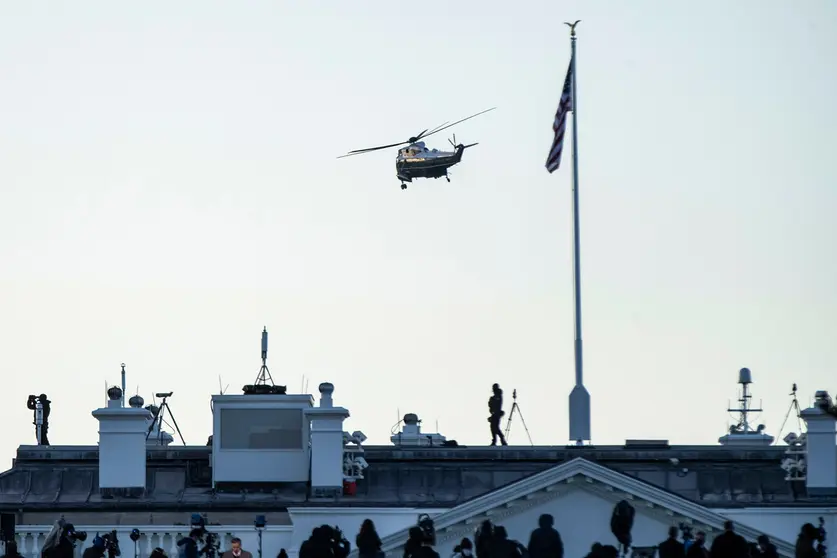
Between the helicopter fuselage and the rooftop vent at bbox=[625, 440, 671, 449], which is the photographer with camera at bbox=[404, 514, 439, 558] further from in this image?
the helicopter fuselage

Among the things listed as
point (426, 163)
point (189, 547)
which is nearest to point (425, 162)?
point (426, 163)

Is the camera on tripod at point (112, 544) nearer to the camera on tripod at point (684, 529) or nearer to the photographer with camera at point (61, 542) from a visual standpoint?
the photographer with camera at point (61, 542)

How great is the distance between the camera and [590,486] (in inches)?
2287

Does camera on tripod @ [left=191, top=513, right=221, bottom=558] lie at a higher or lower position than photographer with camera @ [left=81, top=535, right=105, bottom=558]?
higher

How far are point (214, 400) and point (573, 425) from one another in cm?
836

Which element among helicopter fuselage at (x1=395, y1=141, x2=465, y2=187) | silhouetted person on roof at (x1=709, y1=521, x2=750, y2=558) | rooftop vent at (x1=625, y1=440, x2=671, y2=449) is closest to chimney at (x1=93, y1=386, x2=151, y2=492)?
rooftop vent at (x1=625, y1=440, x2=671, y2=449)

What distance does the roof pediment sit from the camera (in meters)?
57.6

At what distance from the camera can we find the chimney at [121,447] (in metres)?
61.4

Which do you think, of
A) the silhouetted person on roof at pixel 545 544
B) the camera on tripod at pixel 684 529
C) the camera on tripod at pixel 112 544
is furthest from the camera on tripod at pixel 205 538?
the silhouetted person on roof at pixel 545 544

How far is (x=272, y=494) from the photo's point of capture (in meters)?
62.2

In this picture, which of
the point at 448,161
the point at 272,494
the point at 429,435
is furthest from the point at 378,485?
the point at 448,161

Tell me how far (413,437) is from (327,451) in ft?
25.8

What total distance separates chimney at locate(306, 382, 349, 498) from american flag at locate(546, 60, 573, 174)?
419 inches

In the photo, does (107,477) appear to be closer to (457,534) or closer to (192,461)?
(192,461)
